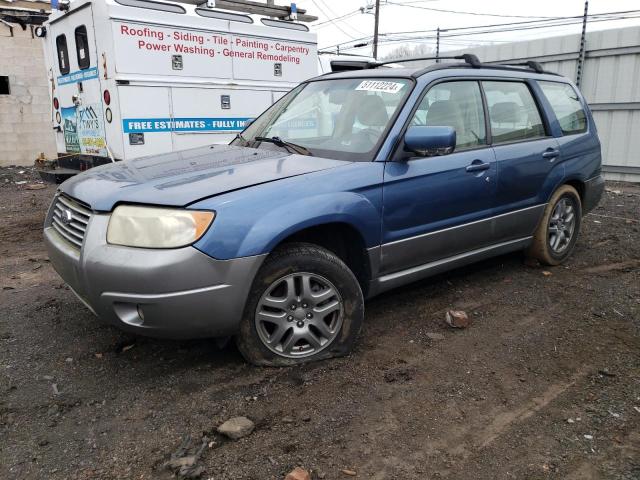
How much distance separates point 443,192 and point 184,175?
1.76 meters

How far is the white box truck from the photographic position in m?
6.58

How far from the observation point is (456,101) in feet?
13.3

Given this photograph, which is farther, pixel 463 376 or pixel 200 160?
pixel 200 160

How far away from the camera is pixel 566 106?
5.04m

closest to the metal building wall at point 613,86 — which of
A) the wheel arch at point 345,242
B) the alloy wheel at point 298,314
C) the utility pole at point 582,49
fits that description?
the utility pole at point 582,49

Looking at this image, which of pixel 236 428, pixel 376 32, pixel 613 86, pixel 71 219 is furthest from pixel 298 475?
pixel 376 32

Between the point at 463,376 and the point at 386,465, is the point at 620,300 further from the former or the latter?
the point at 386,465

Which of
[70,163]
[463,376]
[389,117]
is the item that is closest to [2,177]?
[70,163]

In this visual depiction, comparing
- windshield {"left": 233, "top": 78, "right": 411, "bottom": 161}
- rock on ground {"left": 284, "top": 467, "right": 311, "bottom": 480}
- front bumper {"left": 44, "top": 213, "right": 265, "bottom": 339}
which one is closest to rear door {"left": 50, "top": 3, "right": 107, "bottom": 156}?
windshield {"left": 233, "top": 78, "right": 411, "bottom": 161}

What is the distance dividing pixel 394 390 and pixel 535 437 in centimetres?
74

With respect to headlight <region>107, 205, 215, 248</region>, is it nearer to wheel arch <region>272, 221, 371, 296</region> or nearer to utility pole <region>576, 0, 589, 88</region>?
wheel arch <region>272, 221, 371, 296</region>

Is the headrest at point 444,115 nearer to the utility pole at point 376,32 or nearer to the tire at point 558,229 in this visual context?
the tire at point 558,229

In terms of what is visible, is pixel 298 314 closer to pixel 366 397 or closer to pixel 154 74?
pixel 366 397

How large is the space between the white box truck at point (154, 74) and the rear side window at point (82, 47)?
0.04ft
